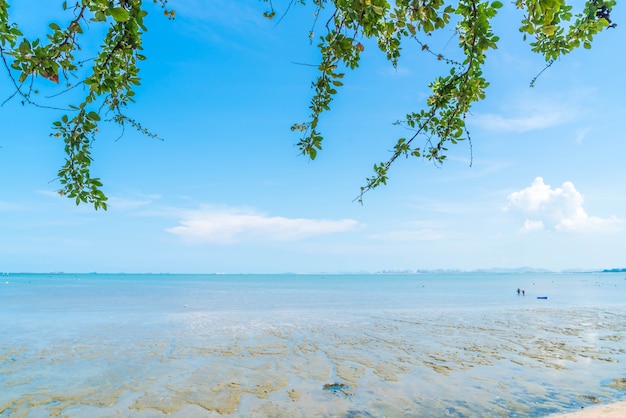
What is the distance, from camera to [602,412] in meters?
8.63

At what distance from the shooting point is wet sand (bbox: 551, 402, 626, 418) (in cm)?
834

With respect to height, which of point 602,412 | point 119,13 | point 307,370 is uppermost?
point 119,13

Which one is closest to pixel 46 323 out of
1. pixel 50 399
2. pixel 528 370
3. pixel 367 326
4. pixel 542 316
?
pixel 50 399

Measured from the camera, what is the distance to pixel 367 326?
2378 centimetres

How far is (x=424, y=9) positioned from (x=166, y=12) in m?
2.29

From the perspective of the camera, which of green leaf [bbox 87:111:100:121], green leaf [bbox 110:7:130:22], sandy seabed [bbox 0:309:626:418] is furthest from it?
sandy seabed [bbox 0:309:626:418]

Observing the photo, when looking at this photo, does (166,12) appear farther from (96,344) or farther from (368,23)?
(96,344)

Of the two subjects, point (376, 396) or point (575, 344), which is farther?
point (575, 344)

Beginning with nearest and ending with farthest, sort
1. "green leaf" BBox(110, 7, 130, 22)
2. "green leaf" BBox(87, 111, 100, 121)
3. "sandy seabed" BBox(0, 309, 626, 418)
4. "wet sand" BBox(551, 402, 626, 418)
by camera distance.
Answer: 1. "green leaf" BBox(110, 7, 130, 22)
2. "green leaf" BBox(87, 111, 100, 121)
3. "wet sand" BBox(551, 402, 626, 418)
4. "sandy seabed" BBox(0, 309, 626, 418)

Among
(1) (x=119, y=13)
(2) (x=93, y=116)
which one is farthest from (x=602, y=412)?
(1) (x=119, y=13)

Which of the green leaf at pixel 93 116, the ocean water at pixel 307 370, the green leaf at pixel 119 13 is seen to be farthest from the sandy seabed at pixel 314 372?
the green leaf at pixel 119 13

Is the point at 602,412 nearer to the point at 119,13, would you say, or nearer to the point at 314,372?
the point at 314,372

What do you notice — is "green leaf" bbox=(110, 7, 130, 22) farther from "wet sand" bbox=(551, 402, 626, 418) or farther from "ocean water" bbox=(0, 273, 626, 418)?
"wet sand" bbox=(551, 402, 626, 418)

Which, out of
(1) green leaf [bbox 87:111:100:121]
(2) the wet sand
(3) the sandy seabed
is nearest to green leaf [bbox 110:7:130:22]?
(1) green leaf [bbox 87:111:100:121]
